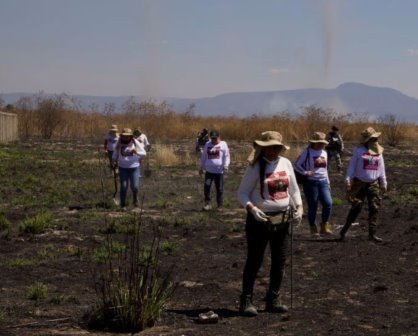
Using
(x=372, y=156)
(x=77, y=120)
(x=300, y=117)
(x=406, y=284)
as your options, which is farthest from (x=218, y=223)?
(x=77, y=120)

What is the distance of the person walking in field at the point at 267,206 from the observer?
778 cm

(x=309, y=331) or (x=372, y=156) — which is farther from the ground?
(x=372, y=156)

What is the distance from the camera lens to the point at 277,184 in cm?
784

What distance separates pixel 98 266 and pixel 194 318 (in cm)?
282

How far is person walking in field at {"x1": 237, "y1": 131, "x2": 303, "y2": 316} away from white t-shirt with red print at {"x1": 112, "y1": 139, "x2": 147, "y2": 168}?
827 centimetres

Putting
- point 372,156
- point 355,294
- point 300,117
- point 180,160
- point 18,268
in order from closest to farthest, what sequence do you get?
point 355,294
point 18,268
point 372,156
point 180,160
point 300,117

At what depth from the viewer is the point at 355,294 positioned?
8.84 metres

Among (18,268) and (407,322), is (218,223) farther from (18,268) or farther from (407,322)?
(407,322)

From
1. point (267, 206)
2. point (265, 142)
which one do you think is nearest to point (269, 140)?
point (265, 142)

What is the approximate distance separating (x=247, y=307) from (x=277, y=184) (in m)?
1.23

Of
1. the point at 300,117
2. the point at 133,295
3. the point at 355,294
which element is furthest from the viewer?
the point at 300,117

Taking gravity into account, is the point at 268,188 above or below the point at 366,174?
above

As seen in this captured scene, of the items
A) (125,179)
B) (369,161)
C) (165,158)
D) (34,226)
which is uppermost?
(369,161)

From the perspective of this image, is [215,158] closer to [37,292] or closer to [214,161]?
[214,161]
